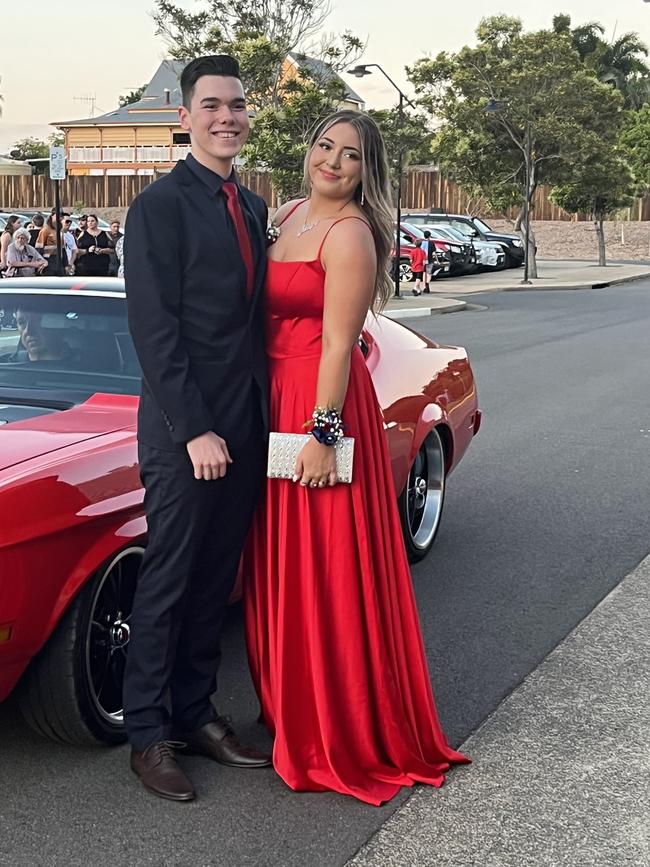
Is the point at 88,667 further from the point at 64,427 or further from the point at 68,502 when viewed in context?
the point at 64,427

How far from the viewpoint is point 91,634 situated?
3648mm

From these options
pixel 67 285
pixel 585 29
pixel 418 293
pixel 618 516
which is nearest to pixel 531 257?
pixel 418 293

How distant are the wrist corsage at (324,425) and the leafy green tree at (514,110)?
113 ft

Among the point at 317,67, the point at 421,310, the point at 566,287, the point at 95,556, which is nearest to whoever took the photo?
the point at 95,556

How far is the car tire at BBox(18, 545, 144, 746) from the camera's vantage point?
3.48 metres

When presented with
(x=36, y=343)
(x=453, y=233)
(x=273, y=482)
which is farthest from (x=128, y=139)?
(x=273, y=482)

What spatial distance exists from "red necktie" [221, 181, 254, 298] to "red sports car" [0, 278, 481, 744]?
74 centimetres

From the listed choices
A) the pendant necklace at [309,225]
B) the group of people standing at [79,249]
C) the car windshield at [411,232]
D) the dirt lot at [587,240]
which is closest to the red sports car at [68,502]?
the pendant necklace at [309,225]

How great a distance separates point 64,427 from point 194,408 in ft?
2.80

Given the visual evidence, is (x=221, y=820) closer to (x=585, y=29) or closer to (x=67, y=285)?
(x=67, y=285)

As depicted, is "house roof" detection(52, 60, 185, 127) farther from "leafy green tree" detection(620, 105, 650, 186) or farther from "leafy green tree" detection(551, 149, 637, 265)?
"leafy green tree" detection(551, 149, 637, 265)

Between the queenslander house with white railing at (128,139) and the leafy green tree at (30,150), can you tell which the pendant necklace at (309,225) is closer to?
the queenslander house with white railing at (128,139)

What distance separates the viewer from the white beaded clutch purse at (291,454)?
3.47 m

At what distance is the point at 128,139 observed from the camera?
250 ft
